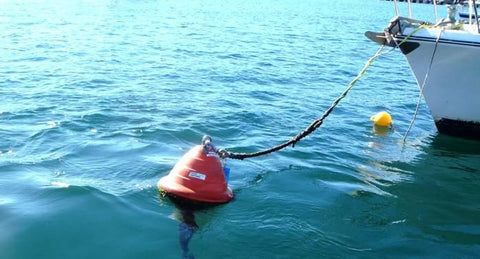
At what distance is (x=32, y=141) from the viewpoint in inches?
309

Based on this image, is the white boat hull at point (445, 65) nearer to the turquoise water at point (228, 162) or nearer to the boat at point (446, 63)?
the boat at point (446, 63)

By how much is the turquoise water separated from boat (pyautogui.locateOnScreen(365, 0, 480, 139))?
46cm

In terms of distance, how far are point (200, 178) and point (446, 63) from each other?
17.4 feet

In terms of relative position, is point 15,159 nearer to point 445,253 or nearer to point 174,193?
point 174,193

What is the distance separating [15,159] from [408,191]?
543 cm

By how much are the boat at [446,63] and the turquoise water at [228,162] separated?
0.46 metres

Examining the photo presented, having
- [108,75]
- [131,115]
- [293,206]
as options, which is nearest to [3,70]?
[108,75]

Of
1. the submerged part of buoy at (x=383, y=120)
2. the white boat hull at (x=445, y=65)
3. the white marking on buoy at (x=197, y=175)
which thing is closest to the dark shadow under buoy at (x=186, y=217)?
the white marking on buoy at (x=197, y=175)

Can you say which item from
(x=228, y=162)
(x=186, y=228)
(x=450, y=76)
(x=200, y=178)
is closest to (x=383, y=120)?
(x=450, y=76)

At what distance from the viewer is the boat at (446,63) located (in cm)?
838

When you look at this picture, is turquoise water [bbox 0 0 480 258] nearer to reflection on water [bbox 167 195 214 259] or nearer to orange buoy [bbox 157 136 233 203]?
reflection on water [bbox 167 195 214 259]

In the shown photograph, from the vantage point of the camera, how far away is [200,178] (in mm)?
5664

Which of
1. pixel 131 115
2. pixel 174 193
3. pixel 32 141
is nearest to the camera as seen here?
pixel 174 193

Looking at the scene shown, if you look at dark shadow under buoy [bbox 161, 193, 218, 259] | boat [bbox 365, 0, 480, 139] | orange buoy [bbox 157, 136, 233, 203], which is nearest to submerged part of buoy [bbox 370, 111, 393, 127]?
boat [bbox 365, 0, 480, 139]
